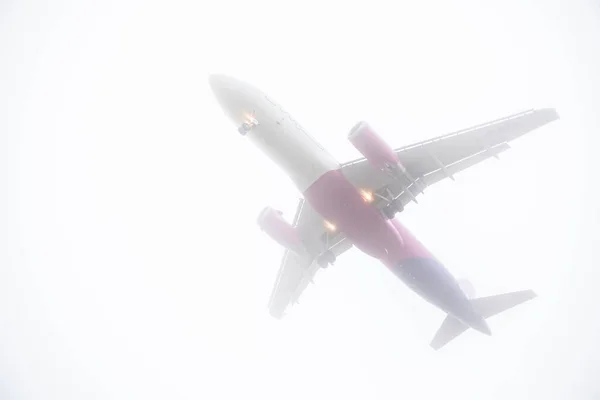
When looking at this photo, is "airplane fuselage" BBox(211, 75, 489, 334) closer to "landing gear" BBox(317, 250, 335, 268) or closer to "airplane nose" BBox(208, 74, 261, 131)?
"airplane nose" BBox(208, 74, 261, 131)

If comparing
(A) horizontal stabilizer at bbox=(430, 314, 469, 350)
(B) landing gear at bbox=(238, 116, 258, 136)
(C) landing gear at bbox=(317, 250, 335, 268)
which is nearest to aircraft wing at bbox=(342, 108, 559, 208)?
(C) landing gear at bbox=(317, 250, 335, 268)

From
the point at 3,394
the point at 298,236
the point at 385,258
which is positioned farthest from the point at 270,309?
the point at 3,394

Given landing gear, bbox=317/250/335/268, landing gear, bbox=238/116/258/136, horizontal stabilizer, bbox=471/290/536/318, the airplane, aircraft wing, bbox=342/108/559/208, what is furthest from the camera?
landing gear, bbox=317/250/335/268

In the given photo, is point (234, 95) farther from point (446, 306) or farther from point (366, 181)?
point (446, 306)

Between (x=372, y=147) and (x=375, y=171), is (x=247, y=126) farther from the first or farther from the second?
(x=375, y=171)

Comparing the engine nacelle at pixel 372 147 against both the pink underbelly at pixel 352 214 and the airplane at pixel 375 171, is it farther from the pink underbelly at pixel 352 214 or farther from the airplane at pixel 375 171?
the pink underbelly at pixel 352 214

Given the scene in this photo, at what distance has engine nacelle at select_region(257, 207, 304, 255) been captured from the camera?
25.4 metres

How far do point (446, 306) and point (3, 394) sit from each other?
12905cm

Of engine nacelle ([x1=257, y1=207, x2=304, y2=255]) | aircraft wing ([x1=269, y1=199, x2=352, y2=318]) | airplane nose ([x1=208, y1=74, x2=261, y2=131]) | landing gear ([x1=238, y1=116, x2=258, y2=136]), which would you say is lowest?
aircraft wing ([x1=269, y1=199, x2=352, y2=318])

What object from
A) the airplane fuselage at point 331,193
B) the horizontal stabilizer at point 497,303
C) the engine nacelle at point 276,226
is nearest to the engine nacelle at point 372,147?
the airplane fuselage at point 331,193

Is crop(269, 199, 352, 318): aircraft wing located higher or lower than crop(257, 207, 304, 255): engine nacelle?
lower

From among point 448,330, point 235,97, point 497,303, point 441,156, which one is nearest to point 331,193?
point 441,156

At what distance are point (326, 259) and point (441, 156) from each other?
33.5 ft

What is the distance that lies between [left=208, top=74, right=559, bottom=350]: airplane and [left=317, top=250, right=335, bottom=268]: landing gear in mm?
3163
